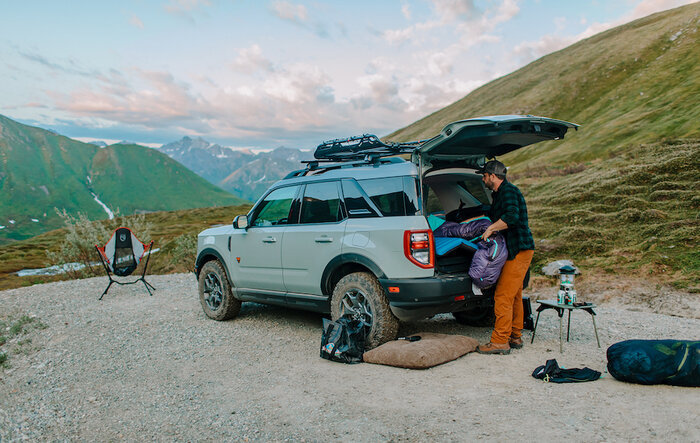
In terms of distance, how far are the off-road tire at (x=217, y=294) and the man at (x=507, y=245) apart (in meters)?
4.26

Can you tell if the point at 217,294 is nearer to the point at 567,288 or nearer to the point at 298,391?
the point at 298,391

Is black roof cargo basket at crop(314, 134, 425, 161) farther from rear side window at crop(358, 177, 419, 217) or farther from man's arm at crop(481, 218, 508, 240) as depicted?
man's arm at crop(481, 218, 508, 240)

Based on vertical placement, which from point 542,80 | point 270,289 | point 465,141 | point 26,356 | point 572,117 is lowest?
point 26,356

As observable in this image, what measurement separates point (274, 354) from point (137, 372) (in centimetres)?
169

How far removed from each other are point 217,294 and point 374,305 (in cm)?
367

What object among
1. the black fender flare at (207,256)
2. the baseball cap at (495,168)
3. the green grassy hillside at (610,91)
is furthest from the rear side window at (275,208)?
the green grassy hillside at (610,91)

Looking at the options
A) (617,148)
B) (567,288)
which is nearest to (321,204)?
(567,288)

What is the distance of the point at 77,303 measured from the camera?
10.3 metres

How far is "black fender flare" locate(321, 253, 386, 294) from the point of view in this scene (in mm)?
5759

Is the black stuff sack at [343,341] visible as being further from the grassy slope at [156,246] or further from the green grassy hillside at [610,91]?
the green grassy hillside at [610,91]

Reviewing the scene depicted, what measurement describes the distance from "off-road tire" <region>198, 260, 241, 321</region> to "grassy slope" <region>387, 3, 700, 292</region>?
8253 millimetres

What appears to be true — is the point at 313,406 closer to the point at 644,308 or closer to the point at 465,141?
the point at 465,141

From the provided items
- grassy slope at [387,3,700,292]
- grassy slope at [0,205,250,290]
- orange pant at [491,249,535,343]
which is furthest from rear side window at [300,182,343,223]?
grassy slope at [0,205,250,290]

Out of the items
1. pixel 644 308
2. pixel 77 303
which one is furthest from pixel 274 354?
pixel 644 308
